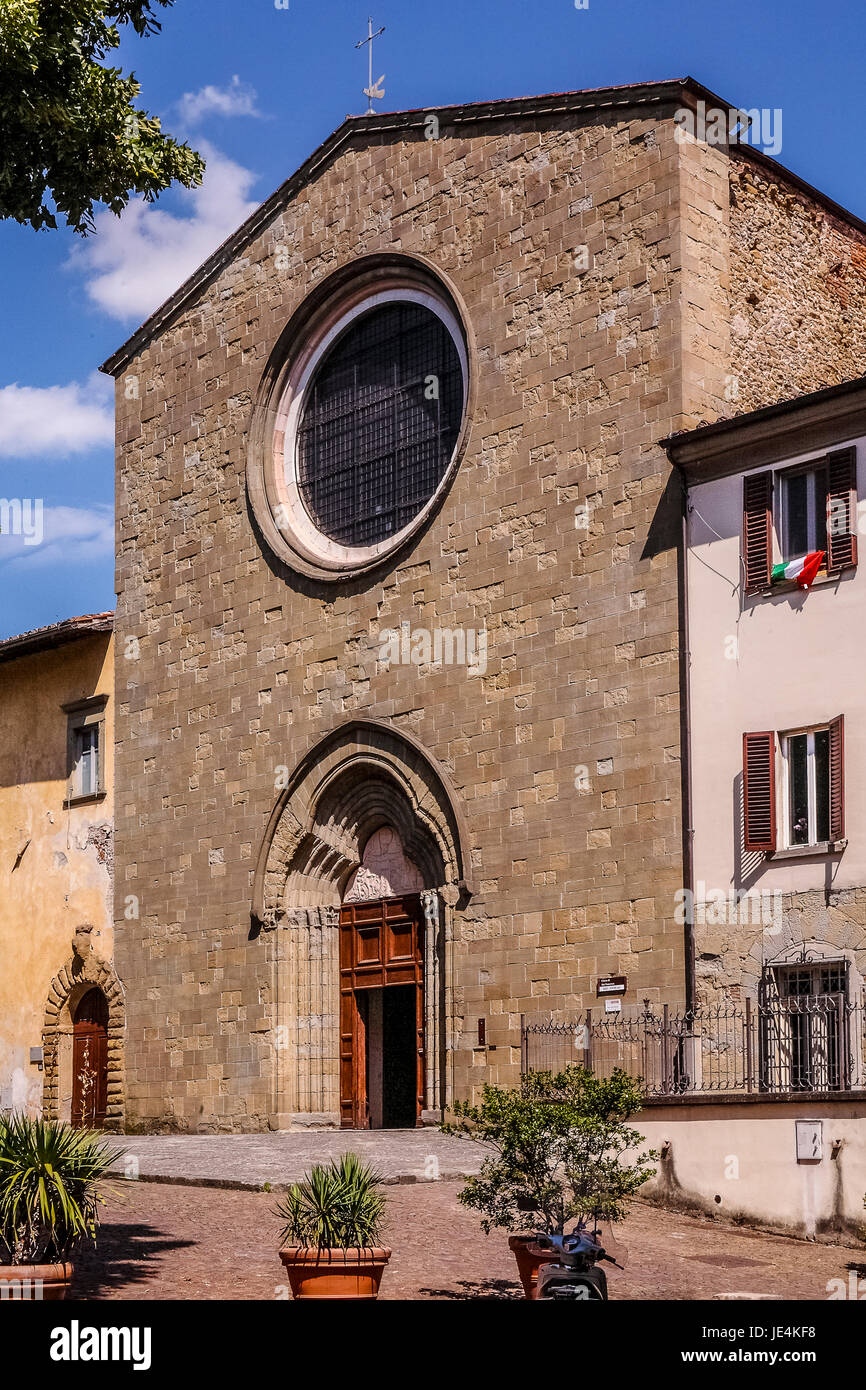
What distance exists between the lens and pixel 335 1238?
10.9 metres

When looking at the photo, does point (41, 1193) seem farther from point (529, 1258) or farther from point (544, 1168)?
point (544, 1168)

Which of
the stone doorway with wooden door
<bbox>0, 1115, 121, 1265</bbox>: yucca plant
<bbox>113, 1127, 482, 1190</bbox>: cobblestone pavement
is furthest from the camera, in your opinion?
the stone doorway with wooden door

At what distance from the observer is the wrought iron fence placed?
17250 millimetres

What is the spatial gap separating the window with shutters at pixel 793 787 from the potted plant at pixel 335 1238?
8.79 m

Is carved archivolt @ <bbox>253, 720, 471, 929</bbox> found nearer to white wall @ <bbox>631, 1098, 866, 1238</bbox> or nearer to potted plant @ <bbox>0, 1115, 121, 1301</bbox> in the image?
white wall @ <bbox>631, 1098, 866, 1238</bbox>

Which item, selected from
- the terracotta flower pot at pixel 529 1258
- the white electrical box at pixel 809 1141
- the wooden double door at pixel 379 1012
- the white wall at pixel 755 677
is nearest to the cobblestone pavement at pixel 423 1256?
the terracotta flower pot at pixel 529 1258

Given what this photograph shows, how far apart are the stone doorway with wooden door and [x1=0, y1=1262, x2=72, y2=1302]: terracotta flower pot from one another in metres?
18.0

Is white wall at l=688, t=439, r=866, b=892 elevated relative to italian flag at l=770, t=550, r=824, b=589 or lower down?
lower down

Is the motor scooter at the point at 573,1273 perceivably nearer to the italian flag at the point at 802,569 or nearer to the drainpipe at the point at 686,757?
the drainpipe at the point at 686,757

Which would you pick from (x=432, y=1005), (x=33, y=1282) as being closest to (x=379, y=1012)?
(x=432, y=1005)

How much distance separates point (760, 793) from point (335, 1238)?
9.48 meters

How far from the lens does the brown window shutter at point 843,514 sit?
18.9m

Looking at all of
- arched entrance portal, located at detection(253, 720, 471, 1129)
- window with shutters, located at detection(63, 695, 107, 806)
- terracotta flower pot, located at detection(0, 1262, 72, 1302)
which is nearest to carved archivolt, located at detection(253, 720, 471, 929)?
arched entrance portal, located at detection(253, 720, 471, 1129)
